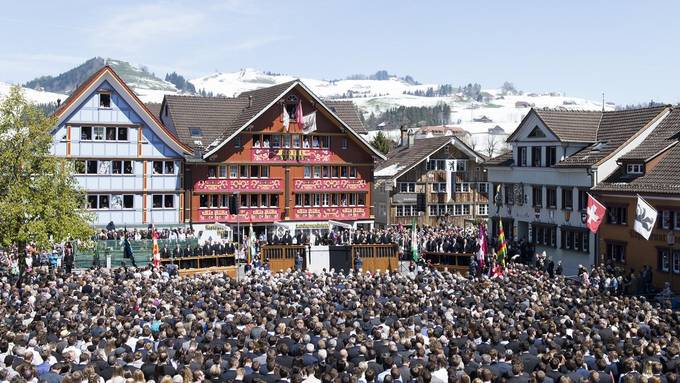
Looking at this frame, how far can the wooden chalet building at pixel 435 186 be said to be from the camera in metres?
74.9

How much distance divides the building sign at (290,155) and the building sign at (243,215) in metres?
3.84

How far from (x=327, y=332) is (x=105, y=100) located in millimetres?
39290

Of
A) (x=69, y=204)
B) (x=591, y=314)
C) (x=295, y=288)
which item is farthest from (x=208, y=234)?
(x=591, y=314)

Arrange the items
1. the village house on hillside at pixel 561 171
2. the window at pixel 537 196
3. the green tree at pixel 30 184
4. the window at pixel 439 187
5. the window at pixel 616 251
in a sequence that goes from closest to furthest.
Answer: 1. the green tree at pixel 30 184
2. the window at pixel 616 251
3. the village house on hillside at pixel 561 171
4. the window at pixel 537 196
5. the window at pixel 439 187

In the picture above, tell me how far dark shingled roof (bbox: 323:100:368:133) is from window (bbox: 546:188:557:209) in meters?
19.4

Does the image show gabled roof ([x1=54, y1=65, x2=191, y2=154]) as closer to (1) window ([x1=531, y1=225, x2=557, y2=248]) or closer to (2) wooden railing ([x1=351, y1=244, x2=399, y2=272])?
(2) wooden railing ([x1=351, y1=244, x2=399, y2=272])

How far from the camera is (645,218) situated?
40.1m

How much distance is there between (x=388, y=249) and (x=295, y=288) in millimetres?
19821

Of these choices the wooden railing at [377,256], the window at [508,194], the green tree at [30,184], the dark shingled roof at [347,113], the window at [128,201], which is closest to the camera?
the green tree at [30,184]

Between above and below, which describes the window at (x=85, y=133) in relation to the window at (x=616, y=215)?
above

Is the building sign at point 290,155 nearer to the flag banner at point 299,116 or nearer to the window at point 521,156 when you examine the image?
the flag banner at point 299,116

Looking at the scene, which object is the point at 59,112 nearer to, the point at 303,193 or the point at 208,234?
the point at 208,234

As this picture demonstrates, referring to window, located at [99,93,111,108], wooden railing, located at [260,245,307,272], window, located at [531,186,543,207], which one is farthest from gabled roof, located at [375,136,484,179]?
window, located at [99,93,111,108]

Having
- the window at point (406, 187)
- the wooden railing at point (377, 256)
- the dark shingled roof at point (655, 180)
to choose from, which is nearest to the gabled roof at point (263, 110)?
the window at point (406, 187)
